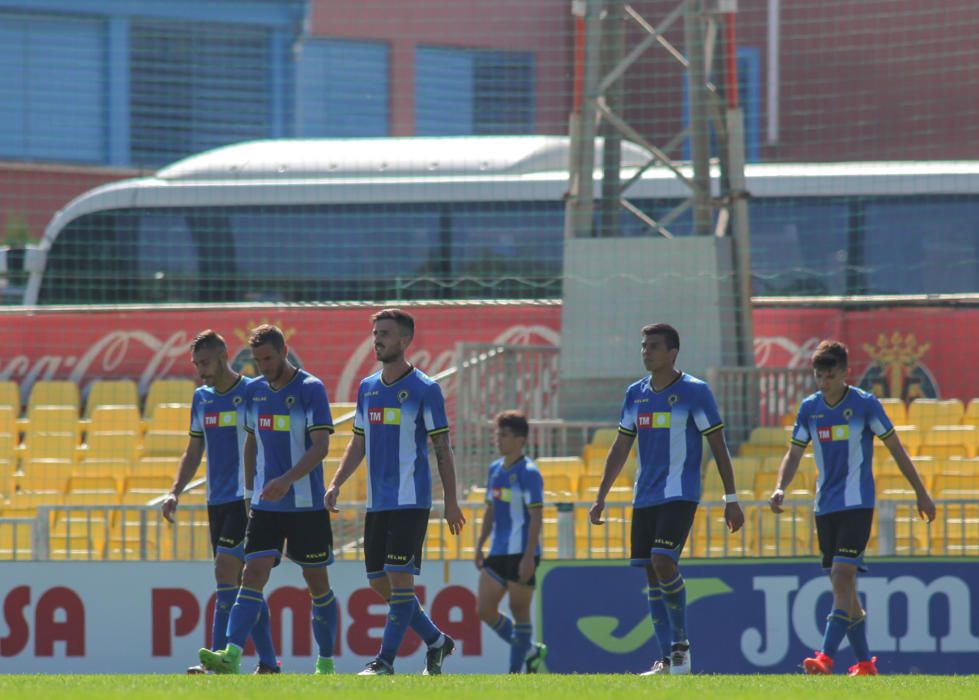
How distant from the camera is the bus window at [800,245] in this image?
706 inches

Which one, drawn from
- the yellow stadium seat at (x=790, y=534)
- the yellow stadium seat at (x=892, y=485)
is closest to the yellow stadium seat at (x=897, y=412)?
the yellow stadium seat at (x=892, y=485)

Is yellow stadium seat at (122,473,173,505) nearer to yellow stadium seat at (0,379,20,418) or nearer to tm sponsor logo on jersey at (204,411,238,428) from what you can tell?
yellow stadium seat at (0,379,20,418)

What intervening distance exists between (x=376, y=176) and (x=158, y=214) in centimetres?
256

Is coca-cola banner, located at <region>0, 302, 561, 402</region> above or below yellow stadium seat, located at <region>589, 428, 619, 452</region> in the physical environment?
above

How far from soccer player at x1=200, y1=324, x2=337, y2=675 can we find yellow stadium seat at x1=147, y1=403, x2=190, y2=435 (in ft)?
22.9

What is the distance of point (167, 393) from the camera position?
17094mm

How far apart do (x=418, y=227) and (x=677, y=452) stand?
1083 cm

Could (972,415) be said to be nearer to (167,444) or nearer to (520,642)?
(520,642)

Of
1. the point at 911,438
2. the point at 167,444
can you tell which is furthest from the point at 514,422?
the point at 167,444

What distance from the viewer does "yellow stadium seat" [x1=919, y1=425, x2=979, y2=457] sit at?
549 inches

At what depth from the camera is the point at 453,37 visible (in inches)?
1121

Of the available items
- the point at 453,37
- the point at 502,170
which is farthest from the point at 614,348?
the point at 453,37

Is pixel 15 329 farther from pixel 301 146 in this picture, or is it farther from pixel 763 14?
pixel 763 14

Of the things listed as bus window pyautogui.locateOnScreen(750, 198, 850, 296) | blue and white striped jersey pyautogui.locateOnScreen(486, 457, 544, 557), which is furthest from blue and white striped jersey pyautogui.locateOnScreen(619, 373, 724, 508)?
bus window pyautogui.locateOnScreen(750, 198, 850, 296)
